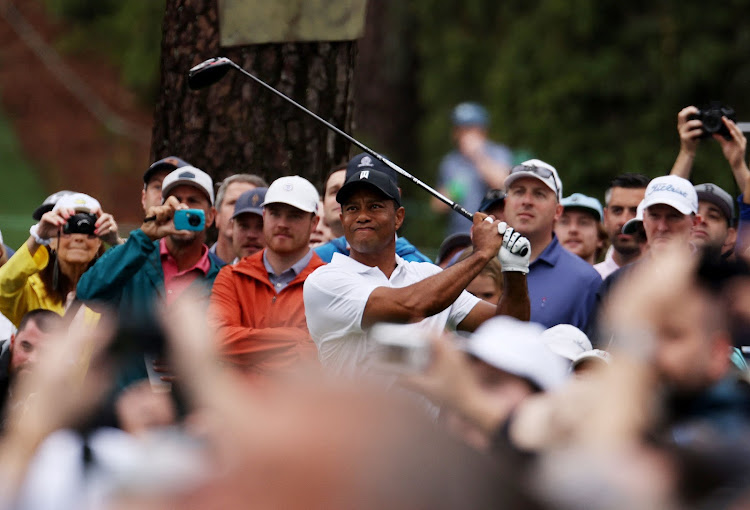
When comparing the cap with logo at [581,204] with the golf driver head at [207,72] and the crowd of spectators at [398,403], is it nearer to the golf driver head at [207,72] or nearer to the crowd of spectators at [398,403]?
the golf driver head at [207,72]

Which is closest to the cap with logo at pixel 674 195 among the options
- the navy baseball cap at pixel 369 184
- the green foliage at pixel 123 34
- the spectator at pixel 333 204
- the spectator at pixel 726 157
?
the spectator at pixel 726 157

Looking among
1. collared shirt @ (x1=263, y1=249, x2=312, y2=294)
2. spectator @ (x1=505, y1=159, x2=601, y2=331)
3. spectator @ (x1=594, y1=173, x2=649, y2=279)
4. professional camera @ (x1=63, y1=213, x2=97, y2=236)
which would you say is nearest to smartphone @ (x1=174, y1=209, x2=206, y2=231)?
Answer: collared shirt @ (x1=263, y1=249, x2=312, y2=294)

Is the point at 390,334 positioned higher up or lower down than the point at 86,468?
higher up

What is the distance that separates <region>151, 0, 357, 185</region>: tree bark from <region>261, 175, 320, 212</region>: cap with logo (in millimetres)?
1598

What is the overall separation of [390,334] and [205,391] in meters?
0.70

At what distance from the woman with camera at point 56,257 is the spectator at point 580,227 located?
240 centimetres

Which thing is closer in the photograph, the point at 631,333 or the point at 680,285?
the point at 631,333

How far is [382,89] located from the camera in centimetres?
1702

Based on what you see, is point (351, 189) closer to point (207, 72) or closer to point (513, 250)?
point (513, 250)

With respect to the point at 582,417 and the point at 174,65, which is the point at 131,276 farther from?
the point at 582,417

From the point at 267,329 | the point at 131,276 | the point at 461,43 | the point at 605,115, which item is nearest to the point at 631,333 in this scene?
the point at 267,329

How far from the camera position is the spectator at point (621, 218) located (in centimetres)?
725

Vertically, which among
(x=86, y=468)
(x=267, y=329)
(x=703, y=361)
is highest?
(x=703, y=361)

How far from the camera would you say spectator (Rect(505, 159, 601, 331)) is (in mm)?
6418
